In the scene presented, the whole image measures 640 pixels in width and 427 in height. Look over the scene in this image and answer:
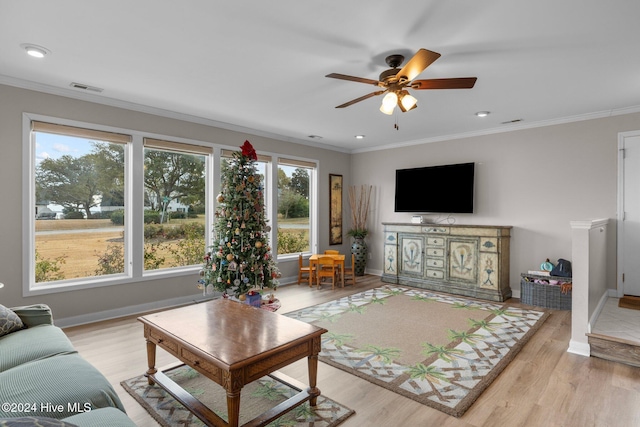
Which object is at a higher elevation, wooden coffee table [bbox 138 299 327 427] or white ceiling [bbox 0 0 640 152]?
white ceiling [bbox 0 0 640 152]

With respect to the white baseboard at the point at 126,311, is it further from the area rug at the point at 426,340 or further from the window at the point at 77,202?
the area rug at the point at 426,340

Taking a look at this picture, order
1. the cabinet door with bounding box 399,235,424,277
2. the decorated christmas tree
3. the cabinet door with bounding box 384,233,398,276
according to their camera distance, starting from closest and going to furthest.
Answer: the decorated christmas tree
the cabinet door with bounding box 399,235,424,277
the cabinet door with bounding box 384,233,398,276

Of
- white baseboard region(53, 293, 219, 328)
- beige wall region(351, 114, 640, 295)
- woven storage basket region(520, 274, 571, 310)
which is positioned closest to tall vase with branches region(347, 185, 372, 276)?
beige wall region(351, 114, 640, 295)

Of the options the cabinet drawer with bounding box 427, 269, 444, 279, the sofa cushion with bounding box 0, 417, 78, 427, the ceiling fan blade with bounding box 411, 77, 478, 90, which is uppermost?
the ceiling fan blade with bounding box 411, 77, 478, 90

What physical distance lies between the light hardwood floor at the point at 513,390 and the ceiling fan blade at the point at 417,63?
2.29 metres

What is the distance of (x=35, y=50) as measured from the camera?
8.82 feet

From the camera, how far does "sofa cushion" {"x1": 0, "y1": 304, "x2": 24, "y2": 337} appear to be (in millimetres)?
2160

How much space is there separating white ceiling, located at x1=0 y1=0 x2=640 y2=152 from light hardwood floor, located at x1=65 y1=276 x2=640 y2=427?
253 centimetres

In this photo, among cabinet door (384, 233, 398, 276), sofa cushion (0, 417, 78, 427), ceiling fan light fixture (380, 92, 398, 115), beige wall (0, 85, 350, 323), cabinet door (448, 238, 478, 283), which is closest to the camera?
sofa cushion (0, 417, 78, 427)

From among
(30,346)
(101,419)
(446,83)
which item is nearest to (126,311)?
(30,346)

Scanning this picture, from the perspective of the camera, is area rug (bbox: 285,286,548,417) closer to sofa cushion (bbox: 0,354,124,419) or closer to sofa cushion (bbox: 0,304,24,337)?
sofa cushion (bbox: 0,354,124,419)

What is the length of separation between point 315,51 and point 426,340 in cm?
283

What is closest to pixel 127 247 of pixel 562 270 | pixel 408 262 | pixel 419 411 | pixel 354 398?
pixel 354 398

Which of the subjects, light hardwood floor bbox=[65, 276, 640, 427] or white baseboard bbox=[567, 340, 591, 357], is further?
white baseboard bbox=[567, 340, 591, 357]
